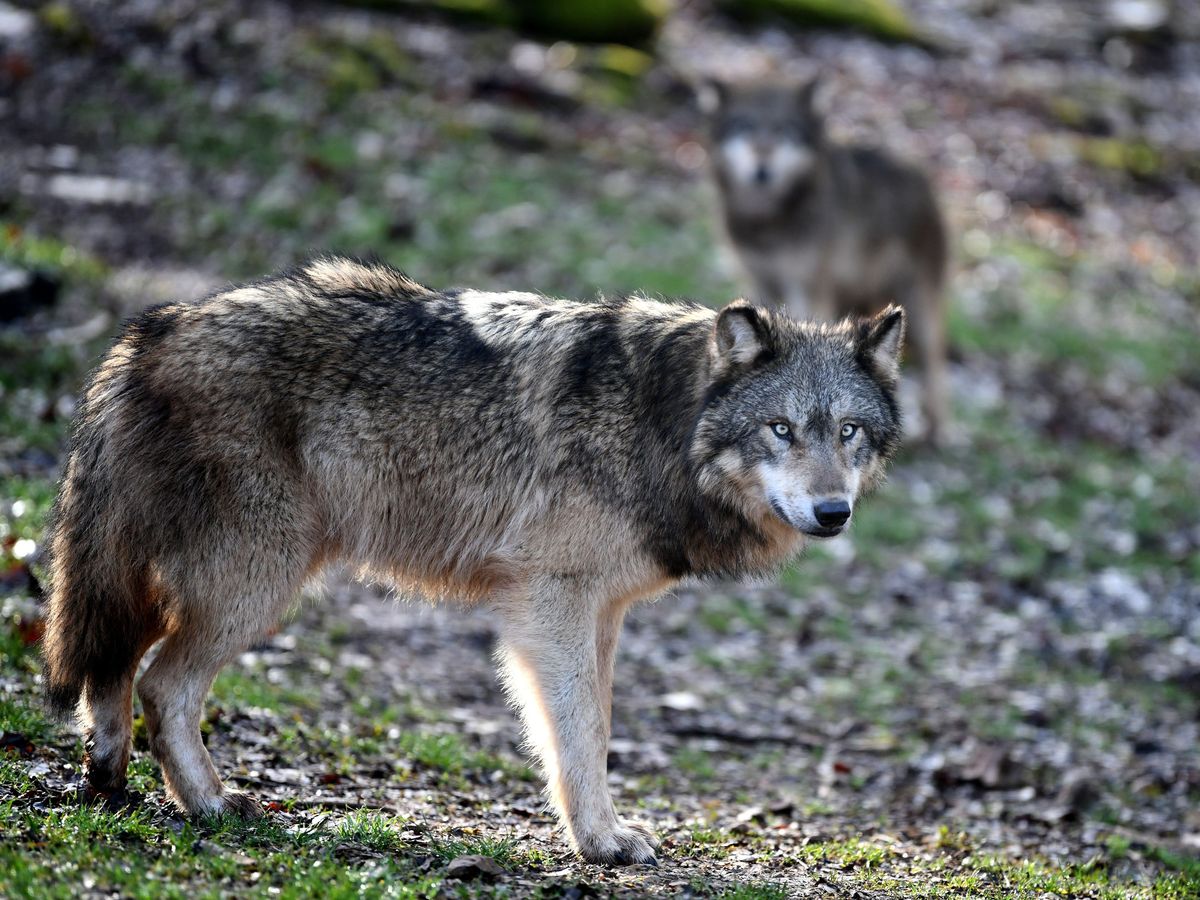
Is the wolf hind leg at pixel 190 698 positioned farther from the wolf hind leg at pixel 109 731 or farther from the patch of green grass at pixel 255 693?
the patch of green grass at pixel 255 693

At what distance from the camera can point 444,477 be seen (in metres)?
5.31

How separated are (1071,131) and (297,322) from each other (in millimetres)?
19011

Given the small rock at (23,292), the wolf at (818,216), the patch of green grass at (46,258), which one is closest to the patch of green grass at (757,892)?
the small rock at (23,292)

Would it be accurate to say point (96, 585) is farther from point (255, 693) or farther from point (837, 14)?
point (837, 14)

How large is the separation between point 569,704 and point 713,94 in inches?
346

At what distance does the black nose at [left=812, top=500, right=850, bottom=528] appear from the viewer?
483 cm

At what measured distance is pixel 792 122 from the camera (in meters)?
12.2

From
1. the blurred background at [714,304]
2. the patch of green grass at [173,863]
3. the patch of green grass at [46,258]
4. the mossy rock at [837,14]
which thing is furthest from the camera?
the mossy rock at [837,14]

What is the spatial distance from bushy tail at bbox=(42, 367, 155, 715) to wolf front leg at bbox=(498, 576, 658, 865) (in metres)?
1.44

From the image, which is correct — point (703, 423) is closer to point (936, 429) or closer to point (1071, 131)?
point (936, 429)

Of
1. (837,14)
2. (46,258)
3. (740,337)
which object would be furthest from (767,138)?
(837,14)

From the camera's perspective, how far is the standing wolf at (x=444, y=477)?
4891 millimetres

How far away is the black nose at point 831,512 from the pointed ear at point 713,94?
27.3 ft

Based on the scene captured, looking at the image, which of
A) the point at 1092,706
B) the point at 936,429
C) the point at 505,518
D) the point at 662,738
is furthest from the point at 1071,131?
the point at 505,518
